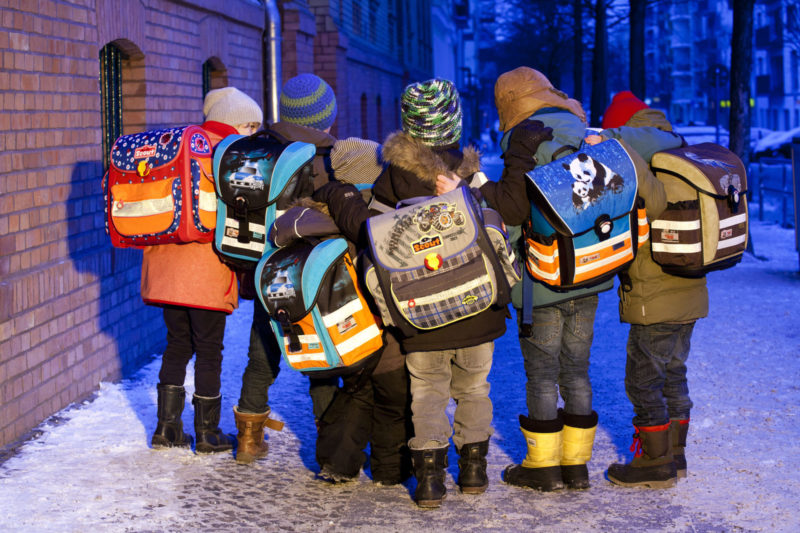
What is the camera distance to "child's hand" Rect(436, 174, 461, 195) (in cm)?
433

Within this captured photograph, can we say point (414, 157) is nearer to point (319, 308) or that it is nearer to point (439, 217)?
point (439, 217)

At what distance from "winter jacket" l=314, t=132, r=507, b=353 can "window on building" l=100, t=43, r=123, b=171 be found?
142 inches

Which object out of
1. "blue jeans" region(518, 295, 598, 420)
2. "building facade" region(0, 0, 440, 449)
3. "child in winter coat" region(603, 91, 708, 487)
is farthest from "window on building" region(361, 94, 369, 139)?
"blue jeans" region(518, 295, 598, 420)

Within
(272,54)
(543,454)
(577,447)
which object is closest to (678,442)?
(577,447)

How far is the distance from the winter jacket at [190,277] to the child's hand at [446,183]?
1.28 metres

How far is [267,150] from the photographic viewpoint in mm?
4637

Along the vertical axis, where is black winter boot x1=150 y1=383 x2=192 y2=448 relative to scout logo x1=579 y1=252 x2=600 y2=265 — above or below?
below

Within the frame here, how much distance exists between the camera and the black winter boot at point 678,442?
16.1 feet

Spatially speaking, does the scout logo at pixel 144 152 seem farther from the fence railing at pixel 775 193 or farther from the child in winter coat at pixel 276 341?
the fence railing at pixel 775 193

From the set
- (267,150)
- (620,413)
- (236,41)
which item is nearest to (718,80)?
(236,41)

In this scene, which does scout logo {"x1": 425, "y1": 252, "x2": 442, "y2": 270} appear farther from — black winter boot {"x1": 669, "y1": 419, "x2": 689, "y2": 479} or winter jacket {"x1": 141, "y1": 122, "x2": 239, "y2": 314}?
black winter boot {"x1": 669, "y1": 419, "x2": 689, "y2": 479}

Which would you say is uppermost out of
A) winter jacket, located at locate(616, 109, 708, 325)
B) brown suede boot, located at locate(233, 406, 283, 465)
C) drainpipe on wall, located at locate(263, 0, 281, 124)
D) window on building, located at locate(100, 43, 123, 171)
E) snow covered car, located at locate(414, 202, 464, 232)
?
drainpipe on wall, located at locate(263, 0, 281, 124)

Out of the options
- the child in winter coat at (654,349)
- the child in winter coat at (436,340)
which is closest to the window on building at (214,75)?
the child in winter coat at (436,340)

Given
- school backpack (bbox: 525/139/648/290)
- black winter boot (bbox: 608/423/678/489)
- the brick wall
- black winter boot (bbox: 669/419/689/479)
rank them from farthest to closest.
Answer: the brick wall
black winter boot (bbox: 669/419/689/479)
black winter boot (bbox: 608/423/678/489)
school backpack (bbox: 525/139/648/290)
